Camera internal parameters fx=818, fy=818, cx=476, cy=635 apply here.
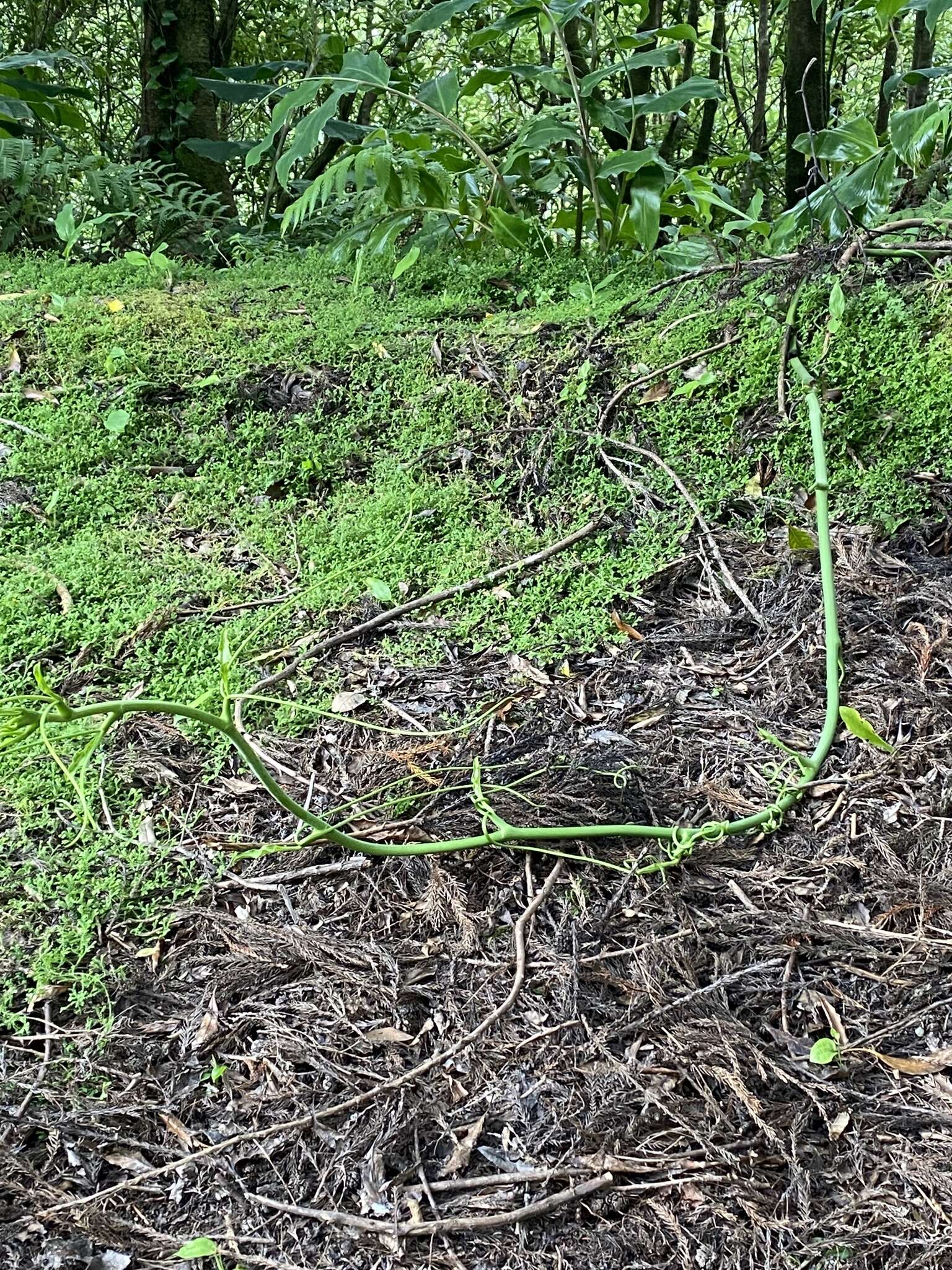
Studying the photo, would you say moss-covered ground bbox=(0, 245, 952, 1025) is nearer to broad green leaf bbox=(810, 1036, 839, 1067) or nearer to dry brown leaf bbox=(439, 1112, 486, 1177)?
dry brown leaf bbox=(439, 1112, 486, 1177)

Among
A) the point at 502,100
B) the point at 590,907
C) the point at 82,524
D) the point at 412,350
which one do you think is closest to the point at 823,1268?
the point at 590,907

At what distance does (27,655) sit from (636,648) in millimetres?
1564

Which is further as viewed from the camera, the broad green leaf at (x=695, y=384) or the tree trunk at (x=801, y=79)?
the tree trunk at (x=801, y=79)

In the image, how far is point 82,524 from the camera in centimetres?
255

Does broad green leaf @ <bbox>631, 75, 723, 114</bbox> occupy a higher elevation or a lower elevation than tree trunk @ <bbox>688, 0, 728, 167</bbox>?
lower

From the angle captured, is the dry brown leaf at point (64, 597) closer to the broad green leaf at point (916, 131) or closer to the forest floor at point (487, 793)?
the forest floor at point (487, 793)

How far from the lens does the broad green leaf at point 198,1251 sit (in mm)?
1189

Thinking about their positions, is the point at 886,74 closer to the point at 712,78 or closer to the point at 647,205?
the point at 712,78

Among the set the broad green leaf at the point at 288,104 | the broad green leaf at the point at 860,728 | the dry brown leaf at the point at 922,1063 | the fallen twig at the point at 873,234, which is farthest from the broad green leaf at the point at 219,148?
the dry brown leaf at the point at 922,1063

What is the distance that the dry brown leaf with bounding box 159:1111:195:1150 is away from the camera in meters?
Answer: 1.33

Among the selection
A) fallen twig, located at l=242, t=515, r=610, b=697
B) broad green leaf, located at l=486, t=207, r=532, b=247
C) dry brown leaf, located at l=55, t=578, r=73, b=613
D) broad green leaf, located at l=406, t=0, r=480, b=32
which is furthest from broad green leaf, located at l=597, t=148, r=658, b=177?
dry brown leaf, located at l=55, t=578, r=73, b=613

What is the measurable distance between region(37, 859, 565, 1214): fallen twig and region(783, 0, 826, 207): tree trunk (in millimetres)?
4172

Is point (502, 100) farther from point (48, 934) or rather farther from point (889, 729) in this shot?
point (48, 934)

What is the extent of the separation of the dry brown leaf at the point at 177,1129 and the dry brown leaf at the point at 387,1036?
31cm
